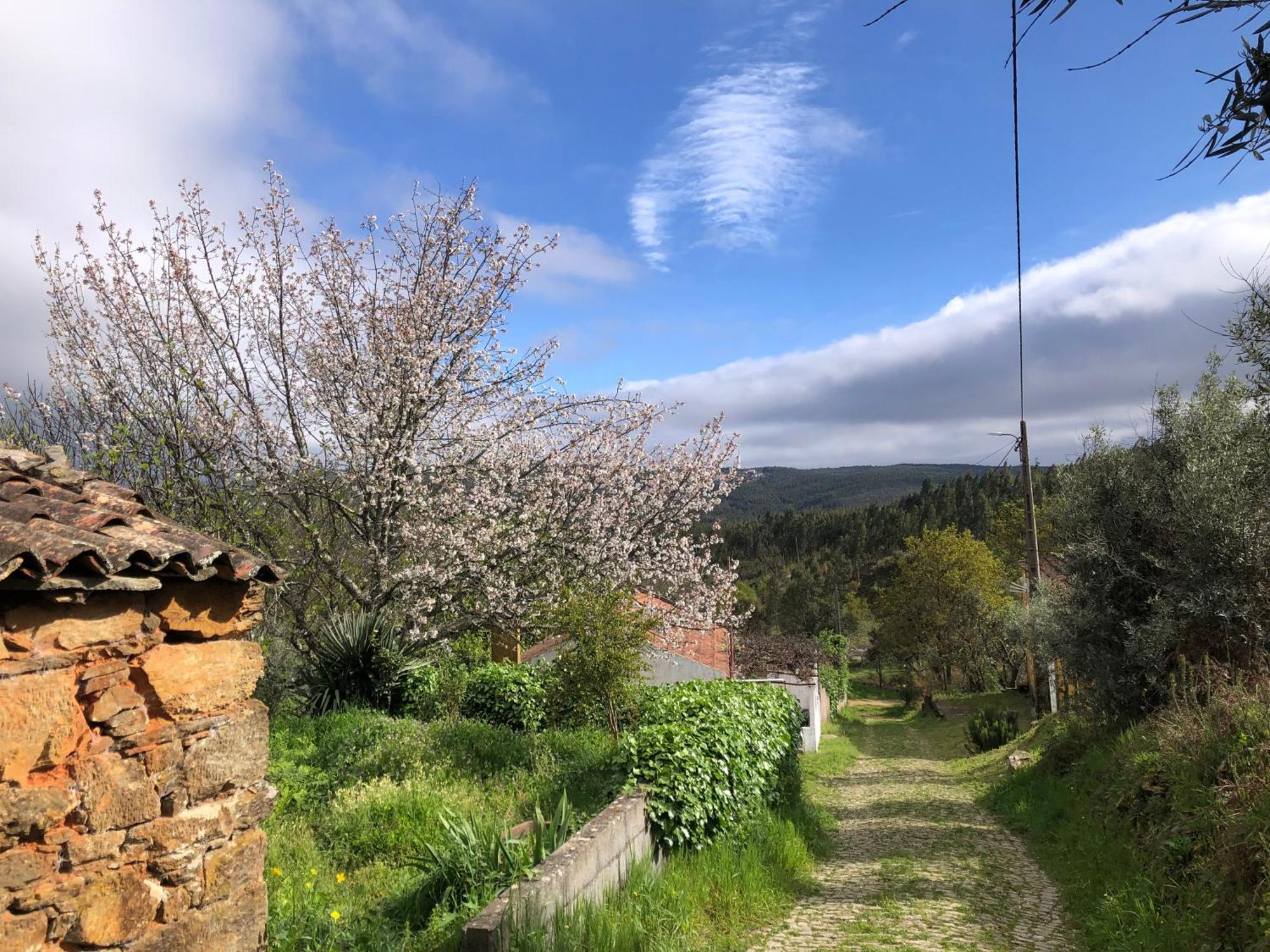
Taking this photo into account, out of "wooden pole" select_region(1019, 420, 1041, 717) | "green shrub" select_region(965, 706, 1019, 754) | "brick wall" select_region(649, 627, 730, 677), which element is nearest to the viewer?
"wooden pole" select_region(1019, 420, 1041, 717)

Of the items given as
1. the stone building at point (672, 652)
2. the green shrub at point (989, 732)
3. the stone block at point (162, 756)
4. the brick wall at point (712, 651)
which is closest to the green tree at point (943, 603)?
the brick wall at point (712, 651)

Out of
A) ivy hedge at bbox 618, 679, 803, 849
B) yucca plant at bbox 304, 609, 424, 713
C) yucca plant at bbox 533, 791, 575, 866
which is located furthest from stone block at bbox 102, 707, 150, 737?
yucca plant at bbox 304, 609, 424, 713

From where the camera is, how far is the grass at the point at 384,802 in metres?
5.30

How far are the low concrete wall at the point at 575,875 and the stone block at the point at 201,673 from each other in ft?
6.32

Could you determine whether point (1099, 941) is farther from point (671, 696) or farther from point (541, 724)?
point (541, 724)

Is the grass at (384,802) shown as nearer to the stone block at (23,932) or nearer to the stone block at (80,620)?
the stone block at (23,932)

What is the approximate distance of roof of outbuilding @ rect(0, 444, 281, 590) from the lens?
3.02m

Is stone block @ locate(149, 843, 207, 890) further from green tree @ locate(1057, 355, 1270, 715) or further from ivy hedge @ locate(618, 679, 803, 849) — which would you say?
green tree @ locate(1057, 355, 1270, 715)

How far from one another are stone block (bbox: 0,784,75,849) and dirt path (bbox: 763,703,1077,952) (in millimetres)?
5404

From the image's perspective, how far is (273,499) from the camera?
1227cm

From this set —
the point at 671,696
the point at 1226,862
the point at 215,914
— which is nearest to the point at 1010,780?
the point at 671,696

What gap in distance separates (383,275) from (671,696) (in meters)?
7.56

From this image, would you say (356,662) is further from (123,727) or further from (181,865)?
(123,727)

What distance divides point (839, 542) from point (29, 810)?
87.9m
